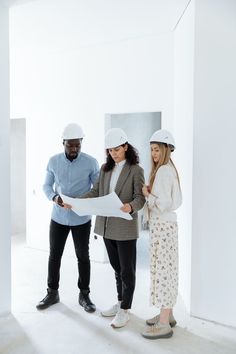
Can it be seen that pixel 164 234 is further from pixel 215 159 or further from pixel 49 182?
pixel 49 182

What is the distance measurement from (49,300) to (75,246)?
52 cm

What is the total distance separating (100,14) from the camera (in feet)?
10.2

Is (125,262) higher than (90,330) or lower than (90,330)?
higher

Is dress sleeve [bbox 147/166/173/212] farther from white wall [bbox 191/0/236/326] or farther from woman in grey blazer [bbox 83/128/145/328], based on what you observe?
white wall [bbox 191/0/236/326]

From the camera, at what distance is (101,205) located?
238 cm

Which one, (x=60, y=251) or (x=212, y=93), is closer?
(x=212, y=93)

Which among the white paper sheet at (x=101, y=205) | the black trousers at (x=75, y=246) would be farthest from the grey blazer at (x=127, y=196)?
the black trousers at (x=75, y=246)

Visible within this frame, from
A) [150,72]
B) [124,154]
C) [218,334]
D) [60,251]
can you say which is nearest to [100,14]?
[150,72]

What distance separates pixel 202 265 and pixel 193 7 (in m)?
1.95

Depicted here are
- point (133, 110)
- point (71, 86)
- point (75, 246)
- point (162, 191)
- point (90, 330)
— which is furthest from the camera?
point (71, 86)

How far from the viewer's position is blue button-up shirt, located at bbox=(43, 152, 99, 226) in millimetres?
2793

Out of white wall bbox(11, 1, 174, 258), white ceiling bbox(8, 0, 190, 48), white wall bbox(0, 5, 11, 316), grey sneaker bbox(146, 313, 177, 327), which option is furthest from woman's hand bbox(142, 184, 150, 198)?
white ceiling bbox(8, 0, 190, 48)

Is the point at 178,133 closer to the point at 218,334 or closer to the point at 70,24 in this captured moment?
the point at 70,24

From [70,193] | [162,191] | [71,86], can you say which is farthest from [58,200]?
[71,86]
